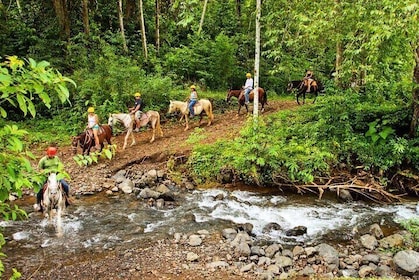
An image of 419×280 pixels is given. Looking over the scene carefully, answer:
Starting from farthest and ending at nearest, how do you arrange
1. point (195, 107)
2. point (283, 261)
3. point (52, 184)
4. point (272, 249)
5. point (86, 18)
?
point (86, 18), point (195, 107), point (52, 184), point (272, 249), point (283, 261)

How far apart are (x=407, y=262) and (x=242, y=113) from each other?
11.6 m

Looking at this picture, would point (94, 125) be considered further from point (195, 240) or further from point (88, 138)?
point (195, 240)

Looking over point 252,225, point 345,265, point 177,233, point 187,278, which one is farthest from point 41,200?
point 345,265

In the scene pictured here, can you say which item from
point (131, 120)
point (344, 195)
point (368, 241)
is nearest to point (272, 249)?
point (368, 241)

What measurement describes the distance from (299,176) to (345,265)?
4129mm

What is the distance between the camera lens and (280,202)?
1066 centimetres

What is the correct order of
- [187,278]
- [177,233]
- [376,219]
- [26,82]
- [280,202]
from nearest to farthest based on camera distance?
[26,82] < [187,278] < [177,233] < [376,219] < [280,202]

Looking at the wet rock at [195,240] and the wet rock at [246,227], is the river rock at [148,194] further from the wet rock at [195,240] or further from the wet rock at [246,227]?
the wet rock at [246,227]

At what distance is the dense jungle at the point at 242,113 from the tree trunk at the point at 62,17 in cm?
5

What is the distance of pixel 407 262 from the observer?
685cm

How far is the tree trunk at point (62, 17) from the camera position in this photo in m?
20.6

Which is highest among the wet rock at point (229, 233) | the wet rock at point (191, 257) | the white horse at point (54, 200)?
the white horse at point (54, 200)

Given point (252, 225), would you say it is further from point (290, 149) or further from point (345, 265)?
point (290, 149)

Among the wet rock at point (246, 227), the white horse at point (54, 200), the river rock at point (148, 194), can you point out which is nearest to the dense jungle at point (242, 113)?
the white horse at point (54, 200)
